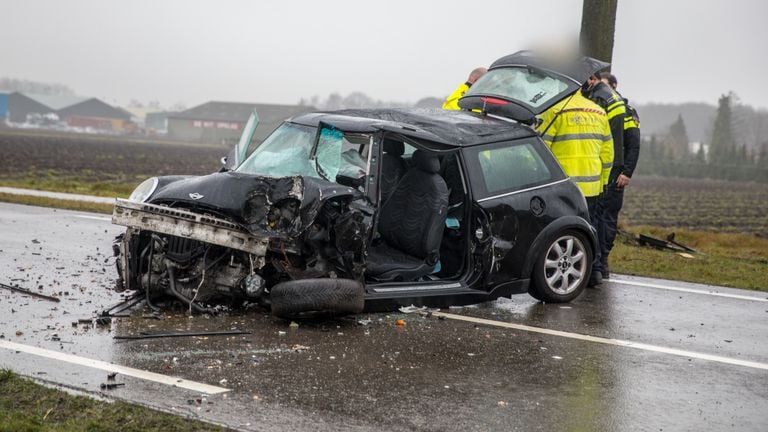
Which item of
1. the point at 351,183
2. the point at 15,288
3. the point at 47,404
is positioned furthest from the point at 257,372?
the point at 15,288

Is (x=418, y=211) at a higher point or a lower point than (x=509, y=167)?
lower

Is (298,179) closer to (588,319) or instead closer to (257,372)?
(257,372)

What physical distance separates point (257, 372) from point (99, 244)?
6.13 meters

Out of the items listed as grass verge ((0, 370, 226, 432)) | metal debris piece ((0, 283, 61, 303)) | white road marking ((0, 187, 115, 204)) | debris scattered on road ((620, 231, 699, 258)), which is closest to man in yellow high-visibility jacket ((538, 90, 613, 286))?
debris scattered on road ((620, 231, 699, 258))

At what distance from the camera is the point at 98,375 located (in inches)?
224

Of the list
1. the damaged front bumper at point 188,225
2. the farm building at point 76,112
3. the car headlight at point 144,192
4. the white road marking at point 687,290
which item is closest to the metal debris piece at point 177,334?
the damaged front bumper at point 188,225

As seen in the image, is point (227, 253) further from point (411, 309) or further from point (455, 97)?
point (455, 97)

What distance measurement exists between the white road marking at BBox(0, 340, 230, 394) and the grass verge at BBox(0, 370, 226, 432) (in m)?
0.53

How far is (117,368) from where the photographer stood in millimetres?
5867

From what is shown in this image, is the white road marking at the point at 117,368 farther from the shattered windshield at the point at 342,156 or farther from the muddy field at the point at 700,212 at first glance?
the muddy field at the point at 700,212

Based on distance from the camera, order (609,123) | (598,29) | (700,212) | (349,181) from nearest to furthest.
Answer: (349,181)
(609,123)
(598,29)
(700,212)

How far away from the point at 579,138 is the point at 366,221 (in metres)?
3.49

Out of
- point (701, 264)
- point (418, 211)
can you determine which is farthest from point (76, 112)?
point (418, 211)

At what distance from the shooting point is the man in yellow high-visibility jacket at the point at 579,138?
10078mm
